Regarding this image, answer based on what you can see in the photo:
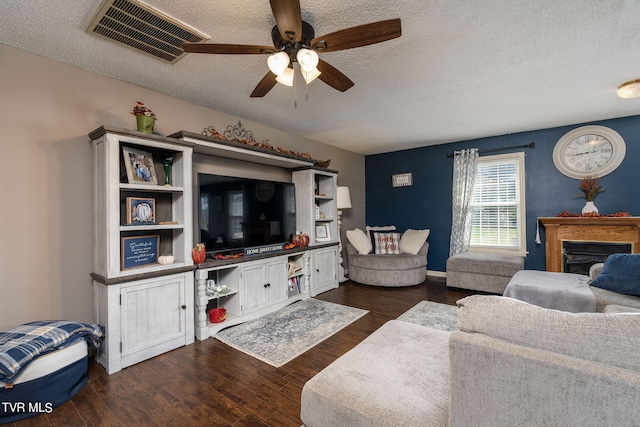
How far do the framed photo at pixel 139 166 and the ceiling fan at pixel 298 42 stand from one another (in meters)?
1.17

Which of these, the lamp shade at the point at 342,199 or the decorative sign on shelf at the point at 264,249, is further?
the lamp shade at the point at 342,199

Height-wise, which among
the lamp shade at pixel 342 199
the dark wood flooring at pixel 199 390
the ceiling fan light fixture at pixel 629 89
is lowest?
the dark wood flooring at pixel 199 390

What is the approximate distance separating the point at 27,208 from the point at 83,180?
1.33ft

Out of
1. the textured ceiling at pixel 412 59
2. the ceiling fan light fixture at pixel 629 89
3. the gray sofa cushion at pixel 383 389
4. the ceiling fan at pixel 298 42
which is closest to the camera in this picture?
the gray sofa cushion at pixel 383 389

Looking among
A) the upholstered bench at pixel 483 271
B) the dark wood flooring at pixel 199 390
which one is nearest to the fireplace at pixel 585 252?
the upholstered bench at pixel 483 271

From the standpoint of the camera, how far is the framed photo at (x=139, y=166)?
2.38m

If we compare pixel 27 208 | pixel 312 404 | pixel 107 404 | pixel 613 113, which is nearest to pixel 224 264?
pixel 107 404

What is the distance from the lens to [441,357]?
4.54 ft

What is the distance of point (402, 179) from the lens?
5.57 meters

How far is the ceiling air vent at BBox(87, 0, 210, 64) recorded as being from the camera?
1.66 m

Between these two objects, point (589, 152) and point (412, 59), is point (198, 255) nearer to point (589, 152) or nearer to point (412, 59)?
point (412, 59)

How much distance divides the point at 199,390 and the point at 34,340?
1046 mm

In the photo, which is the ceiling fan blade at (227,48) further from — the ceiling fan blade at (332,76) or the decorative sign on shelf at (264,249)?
the decorative sign on shelf at (264,249)

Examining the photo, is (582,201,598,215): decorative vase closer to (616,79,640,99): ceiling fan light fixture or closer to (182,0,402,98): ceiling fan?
(616,79,640,99): ceiling fan light fixture
